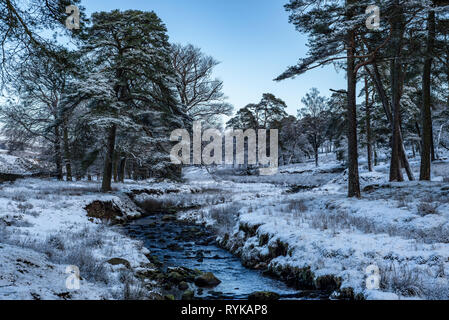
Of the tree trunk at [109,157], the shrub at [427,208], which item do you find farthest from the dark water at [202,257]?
the shrub at [427,208]

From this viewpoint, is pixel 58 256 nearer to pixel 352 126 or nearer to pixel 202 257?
pixel 202 257

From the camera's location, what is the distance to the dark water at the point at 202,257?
4816mm

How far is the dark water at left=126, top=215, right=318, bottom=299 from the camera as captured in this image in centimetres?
482

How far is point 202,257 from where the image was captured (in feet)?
23.6

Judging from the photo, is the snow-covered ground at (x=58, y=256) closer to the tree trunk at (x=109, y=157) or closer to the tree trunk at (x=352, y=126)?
the tree trunk at (x=109, y=157)

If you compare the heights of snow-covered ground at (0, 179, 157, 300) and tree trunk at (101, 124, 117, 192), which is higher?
tree trunk at (101, 124, 117, 192)

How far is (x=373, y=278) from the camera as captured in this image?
153 inches

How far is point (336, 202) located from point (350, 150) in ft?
7.36

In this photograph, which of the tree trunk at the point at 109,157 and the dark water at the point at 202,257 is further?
the tree trunk at the point at 109,157

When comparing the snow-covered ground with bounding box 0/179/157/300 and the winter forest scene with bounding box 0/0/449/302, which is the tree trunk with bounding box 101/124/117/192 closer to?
the winter forest scene with bounding box 0/0/449/302

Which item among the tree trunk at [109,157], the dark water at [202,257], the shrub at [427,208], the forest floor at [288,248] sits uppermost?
the tree trunk at [109,157]

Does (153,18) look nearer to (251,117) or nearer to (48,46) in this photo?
(48,46)

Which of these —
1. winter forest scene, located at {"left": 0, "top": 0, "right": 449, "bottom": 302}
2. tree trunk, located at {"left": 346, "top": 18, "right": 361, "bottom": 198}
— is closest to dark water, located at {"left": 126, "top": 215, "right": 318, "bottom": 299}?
winter forest scene, located at {"left": 0, "top": 0, "right": 449, "bottom": 302}

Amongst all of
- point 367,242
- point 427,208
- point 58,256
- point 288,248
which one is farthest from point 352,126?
point 58,256
